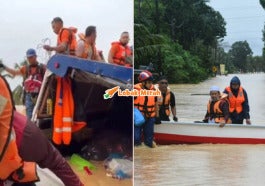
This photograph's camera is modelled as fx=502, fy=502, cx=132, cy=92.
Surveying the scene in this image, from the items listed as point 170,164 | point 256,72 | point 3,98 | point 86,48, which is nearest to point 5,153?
point 3,98

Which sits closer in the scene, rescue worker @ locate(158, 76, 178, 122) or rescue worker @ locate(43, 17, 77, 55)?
rescue worker @ locate(43, 17, 77, 55)

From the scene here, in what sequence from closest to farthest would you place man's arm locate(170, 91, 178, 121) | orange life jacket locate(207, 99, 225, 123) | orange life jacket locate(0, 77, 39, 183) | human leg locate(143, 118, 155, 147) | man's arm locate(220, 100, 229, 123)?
orange life jacket locate(0, 77, 39, 183)
human leg locate(143, 118, 155, 147)
man's arm locate(170, 91, 178, 121)
orange life jacket locate(207, 99, 225, 123)
man's arm locate(220, 100, 229, 123)

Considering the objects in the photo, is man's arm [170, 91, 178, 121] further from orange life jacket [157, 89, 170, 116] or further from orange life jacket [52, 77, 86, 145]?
orange life jacket [52, 77, 86, 145]

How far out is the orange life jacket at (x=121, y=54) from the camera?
2.06 metres

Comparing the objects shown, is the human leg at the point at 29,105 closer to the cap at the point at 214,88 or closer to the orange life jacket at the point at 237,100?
the cap at the point at 214,88

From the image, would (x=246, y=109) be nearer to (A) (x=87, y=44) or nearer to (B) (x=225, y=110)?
(B) (x=225, y=110)

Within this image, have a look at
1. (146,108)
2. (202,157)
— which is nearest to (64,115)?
(146,108)

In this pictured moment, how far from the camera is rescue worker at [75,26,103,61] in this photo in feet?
6.64

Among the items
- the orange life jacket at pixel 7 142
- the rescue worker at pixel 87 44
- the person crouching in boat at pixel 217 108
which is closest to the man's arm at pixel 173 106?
the person crouching in boat at pixel 217 108

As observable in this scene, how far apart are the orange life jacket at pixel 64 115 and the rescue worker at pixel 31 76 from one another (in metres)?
0.08

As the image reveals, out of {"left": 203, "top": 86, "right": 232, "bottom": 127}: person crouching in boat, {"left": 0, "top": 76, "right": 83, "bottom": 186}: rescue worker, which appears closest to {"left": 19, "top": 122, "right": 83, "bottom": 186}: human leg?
{"left": 0, "top": 76, "right": 83, "bottom": 186}: rescue worker

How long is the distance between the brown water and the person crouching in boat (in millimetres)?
43

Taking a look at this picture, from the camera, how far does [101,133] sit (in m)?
2.12

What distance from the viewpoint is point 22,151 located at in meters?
1.96
